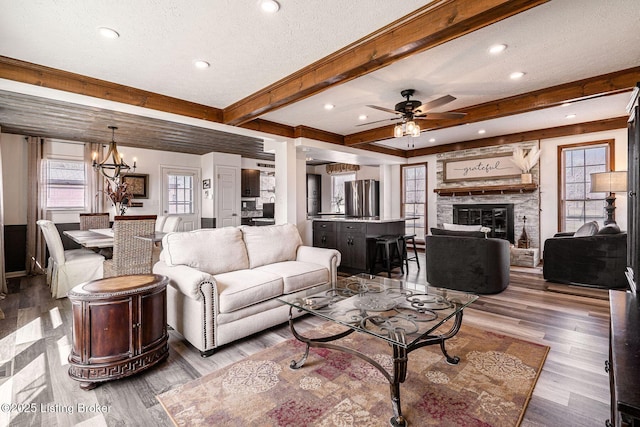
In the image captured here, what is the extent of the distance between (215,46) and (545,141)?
6.37 m

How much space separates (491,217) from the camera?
667 cm

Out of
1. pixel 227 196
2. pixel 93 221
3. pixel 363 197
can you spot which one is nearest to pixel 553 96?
pixel 363 197

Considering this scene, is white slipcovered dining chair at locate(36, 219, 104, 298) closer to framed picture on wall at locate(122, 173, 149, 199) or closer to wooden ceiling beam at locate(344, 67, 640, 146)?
framed picture on wall at locate(122, 173, 149, 199)

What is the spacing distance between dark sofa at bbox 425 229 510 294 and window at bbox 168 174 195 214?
6053 mm

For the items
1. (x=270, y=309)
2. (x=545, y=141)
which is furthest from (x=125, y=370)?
(x=545, y=141)

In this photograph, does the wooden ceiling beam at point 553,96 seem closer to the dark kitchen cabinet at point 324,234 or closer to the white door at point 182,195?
the dark kitchen cabinet at point 324,234

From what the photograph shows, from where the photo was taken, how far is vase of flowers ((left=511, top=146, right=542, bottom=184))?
6017mm

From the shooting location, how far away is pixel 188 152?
7.50m

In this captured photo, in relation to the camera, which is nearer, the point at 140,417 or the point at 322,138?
the point at 140,417

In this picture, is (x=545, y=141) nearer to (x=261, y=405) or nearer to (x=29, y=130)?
(x=261, y=405)

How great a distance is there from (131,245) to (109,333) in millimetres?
1620

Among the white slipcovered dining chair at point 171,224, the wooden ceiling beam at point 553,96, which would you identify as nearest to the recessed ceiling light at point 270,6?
the wooden ceiling beam at point 553,96

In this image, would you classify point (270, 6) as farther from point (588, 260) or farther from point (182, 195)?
point (182, 195)

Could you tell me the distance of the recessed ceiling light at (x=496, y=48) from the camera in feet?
8.65
